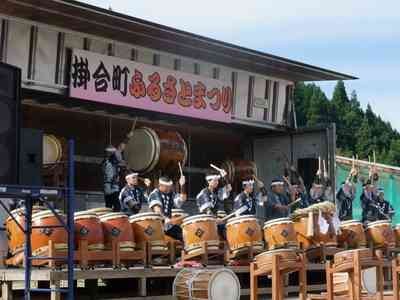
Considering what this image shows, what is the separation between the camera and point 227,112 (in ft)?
42.3

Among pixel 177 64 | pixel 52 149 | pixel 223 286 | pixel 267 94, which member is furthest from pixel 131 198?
pixel 267 94

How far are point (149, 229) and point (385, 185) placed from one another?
9.57m

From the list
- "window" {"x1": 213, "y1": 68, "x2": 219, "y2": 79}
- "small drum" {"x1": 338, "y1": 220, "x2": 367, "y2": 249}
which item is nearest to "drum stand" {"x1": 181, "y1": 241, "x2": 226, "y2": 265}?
"small drum" {"x1": 338, "y1": 220, "x2": 367, "y2": 249}

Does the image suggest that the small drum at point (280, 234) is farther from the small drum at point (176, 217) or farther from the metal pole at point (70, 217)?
the metal pole at point (70, 217)

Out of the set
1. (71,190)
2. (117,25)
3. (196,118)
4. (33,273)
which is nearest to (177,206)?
(196,118)

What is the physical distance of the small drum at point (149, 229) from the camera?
923cm

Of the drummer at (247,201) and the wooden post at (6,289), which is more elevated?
the drummer at (247,201)

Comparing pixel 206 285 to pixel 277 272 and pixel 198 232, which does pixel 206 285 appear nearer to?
pixel 277 272

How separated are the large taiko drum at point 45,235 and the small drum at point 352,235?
515cm

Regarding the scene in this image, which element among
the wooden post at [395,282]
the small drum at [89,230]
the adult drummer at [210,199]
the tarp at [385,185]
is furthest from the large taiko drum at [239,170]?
the wooden post at [395,282]

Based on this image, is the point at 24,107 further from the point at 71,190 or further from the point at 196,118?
the point at 71,190

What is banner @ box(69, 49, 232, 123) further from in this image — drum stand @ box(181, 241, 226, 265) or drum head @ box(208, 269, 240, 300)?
drum head @ box(208, 269, 240, 300)

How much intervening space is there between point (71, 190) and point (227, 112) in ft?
19.8

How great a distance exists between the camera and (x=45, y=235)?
834 centimetres
